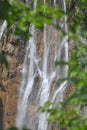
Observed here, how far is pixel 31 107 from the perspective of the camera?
9594mm

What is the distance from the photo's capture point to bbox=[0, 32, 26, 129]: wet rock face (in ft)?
31.2

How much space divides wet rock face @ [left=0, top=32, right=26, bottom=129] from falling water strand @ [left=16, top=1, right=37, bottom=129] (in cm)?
13

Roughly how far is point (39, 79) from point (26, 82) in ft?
1.29

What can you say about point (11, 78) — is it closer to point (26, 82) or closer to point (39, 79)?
point (26, 82)

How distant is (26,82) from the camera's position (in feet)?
32.6

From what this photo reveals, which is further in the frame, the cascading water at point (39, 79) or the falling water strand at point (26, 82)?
the falling water strand at point (26, 82)

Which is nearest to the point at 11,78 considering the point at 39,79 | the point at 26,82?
the point at 26,82

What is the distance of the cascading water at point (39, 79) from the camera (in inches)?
373

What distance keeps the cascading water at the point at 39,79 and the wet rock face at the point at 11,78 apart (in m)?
0.16

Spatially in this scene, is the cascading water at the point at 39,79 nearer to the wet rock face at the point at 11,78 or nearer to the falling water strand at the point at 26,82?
the falling water strand at the point at 26,82

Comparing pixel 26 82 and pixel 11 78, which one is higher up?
pixel 11 78

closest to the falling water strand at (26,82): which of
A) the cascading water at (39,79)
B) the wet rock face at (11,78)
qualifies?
the cascading water at (39,79)

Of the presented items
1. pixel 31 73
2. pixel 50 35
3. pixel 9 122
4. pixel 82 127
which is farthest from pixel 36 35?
pixel 82 127

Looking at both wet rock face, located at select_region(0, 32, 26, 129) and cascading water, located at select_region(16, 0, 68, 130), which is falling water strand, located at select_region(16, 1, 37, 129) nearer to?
cascading water, located at select_region(16, 0, 68, 130)
